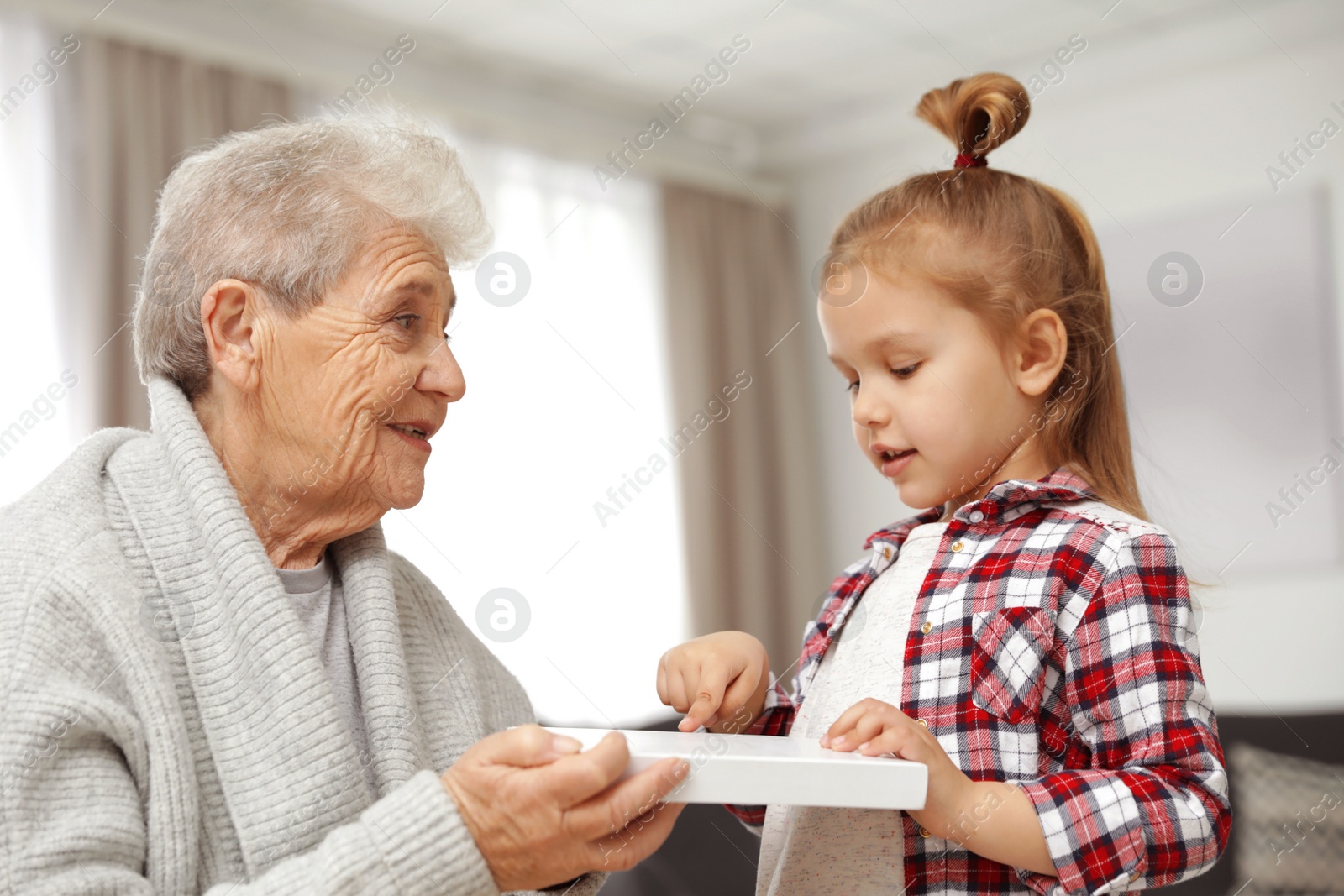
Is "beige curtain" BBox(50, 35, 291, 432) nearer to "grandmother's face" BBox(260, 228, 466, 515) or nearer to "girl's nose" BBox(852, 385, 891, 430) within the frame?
"grandmother's face" BBox(260, 228, 466, 515)

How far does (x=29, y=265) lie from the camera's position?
10.4 feet

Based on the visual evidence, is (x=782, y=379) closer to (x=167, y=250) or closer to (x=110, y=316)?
(x=110, y=316)

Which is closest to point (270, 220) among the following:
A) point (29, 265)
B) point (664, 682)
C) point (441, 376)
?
point (441, 376)

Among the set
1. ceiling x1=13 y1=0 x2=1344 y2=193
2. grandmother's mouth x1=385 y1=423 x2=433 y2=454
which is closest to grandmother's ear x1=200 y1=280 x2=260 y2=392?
grandmother's mouth x1=385 y1=423 x2=433 y2=454

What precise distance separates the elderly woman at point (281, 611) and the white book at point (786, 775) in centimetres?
3

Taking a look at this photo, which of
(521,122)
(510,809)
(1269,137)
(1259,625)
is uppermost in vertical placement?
(521,122)

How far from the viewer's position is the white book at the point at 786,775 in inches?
35.5

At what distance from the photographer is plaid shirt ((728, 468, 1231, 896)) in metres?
1.07

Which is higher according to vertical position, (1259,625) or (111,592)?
(111,592)

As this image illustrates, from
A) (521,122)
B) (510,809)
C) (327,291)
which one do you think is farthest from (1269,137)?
(510,809)

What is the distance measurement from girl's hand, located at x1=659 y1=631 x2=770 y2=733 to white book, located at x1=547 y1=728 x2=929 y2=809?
29cm

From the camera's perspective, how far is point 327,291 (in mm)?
1359

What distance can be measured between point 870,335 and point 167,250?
85cm

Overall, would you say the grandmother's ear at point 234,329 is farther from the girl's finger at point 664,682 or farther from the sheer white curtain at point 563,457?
the sheer white curtain at point 563,457
